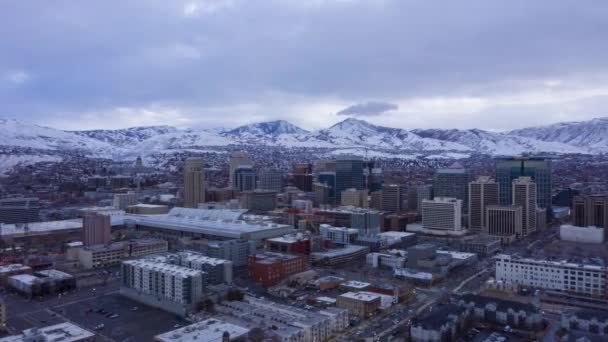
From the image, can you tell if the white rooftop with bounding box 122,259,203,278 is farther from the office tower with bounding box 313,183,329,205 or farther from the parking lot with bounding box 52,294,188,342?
the office tower with bounding box 313,183,329,205

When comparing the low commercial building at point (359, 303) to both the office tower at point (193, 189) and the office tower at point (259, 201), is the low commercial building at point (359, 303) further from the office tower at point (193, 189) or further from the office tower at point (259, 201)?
the office tower at point (193, 189)

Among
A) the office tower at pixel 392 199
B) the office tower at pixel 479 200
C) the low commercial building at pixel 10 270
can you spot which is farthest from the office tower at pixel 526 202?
the low commercial building at pixel 10 270

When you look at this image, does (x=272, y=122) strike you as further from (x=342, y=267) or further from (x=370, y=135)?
(x=342, y=267)

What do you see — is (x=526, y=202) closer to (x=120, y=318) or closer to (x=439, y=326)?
(x=439, y=326)

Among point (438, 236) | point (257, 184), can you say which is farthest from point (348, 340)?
point (257, 184)

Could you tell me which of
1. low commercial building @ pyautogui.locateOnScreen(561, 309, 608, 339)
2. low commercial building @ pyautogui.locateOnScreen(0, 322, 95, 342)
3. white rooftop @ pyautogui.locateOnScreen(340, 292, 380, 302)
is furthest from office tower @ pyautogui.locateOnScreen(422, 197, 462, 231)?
low commercial building @ pyautogui.locateOnScreen(0, 322, 95, 342)

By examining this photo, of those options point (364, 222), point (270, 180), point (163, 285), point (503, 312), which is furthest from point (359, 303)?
point (270, 180)

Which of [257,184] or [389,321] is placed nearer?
[389,321]
